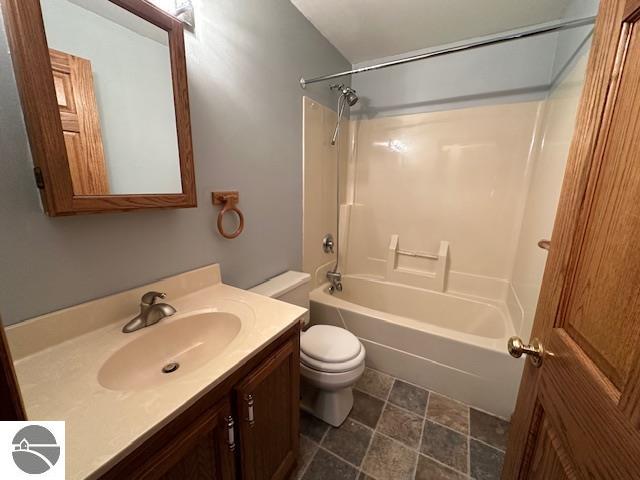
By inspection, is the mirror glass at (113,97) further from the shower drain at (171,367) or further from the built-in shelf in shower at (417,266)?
the built-in shelf in shower at (417,266)

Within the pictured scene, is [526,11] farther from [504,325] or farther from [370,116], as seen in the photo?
[504,325]

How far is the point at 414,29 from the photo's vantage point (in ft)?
5.68

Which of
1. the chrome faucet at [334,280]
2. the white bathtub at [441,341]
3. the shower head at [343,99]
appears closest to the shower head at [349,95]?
the shower head at [343,99]

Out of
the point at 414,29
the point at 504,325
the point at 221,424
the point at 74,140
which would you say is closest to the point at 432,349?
the point at 504,325

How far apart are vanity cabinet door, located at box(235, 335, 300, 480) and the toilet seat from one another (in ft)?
0.98

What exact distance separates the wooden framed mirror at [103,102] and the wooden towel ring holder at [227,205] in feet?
0.58

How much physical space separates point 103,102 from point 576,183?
1.34 m

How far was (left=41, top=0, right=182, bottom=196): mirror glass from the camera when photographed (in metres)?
0.73

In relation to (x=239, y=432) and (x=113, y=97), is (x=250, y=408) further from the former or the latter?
(x=113, y=97)

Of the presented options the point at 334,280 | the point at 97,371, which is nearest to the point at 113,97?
the point at 97,371

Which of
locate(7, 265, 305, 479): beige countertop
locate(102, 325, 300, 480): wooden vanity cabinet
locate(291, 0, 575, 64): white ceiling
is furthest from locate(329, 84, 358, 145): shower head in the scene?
locate(102, 325, 300, 480): wooden vanity cabinet

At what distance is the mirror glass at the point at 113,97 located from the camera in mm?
734

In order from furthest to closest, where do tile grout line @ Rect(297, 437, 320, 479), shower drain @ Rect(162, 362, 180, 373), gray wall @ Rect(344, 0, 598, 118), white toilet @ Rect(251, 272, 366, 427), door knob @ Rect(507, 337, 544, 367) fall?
1. gray wall @ Rect(344, 0, 598, 118)
2. white toilet @ Rect(251, 272, 366, 427)
3. tile grout line @ Rect(297, 437, 320, 479)
4. shower drain @ Rect(162, 362, 180, 373)
5. door knob @ Rect(507, 337, 544, 367)

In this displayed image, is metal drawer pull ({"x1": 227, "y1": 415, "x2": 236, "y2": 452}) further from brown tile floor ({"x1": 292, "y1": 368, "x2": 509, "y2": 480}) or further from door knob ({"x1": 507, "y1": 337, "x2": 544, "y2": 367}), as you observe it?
door knob ({"x1": 507, "y1": 337, "x2": 544, "y2": 367})
